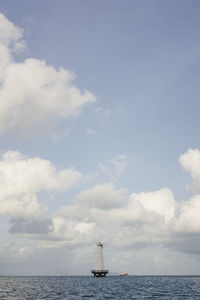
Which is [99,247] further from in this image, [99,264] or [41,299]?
[41,299]

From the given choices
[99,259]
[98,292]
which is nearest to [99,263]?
[99,259]

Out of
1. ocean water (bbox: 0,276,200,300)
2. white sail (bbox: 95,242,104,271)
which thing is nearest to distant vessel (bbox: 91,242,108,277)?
white sail (bbox: 95,242,104,271)

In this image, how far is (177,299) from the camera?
49.8 metres

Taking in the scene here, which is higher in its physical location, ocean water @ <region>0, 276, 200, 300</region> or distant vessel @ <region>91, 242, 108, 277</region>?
distant vessel @ <region>91, 242, 108, 277</region>

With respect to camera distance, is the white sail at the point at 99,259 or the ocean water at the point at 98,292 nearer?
the ocean water at the point at 98,292

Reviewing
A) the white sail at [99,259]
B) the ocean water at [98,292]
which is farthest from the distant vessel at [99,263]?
the ocean water at [98,292]

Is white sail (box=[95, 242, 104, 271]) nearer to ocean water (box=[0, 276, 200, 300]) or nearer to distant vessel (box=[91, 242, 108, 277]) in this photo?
distant vessel (box=[91, 242, 108, 277])

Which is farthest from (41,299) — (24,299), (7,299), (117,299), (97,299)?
(117,299)

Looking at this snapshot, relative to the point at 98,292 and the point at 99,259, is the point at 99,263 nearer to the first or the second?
the point at 99,259

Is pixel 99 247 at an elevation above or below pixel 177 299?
above

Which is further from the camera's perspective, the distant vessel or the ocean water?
the distant vessel

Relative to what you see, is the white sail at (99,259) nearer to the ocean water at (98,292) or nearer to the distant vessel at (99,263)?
the distant vessel at (99,263)

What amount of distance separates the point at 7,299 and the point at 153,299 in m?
24.2

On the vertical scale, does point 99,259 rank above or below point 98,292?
above
